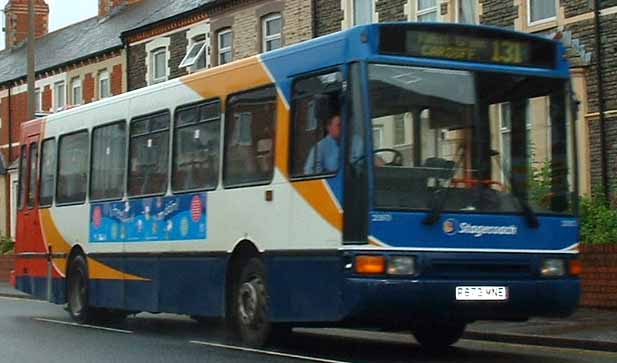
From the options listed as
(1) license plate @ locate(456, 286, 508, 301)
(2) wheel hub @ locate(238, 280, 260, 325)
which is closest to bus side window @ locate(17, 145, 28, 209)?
(2) wheel hub @ locate(238, 280, 260, 325)

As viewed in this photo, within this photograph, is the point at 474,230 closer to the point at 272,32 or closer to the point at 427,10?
the point at 427,10

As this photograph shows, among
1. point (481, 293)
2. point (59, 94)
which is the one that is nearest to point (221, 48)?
point (59, 94)

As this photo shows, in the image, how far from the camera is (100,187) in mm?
18531

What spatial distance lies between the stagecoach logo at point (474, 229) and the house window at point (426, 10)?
17.4 meters

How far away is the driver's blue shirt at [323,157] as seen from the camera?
12.8 metres

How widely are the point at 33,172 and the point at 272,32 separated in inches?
620

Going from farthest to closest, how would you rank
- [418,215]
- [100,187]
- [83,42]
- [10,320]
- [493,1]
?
[83,42], [493,1], [10,320], [100,187], [418,215]

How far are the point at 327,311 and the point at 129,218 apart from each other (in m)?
5.36

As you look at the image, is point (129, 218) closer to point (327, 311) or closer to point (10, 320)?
point (10, 320)

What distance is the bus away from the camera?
12406 millimetres

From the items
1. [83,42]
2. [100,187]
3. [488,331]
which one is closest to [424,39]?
[488,331]

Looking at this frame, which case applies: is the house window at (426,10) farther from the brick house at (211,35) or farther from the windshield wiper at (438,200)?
the windshield wiper at (438,200)

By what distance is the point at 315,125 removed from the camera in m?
13.1

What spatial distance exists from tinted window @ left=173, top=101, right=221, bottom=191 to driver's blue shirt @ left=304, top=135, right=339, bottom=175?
220cm
